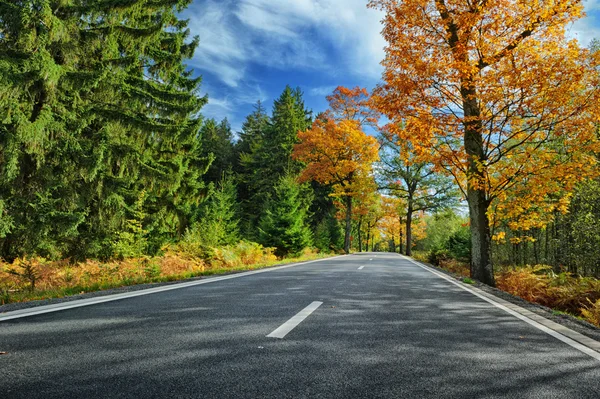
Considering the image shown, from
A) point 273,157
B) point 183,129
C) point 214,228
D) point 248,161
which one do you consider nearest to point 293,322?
point 214,228

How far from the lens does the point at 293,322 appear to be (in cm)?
392

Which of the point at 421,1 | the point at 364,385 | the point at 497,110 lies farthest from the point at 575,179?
the point at 364,385

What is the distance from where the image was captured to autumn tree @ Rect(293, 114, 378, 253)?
29.2m

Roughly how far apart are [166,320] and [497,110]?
10289mm

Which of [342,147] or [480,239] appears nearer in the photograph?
[480,239]

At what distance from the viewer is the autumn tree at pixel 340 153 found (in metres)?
29.2

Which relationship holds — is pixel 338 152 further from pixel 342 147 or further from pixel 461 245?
pixel 461 245

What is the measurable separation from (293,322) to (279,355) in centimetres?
113

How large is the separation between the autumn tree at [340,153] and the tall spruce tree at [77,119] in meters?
15.6

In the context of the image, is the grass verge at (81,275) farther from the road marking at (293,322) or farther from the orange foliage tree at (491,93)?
the orange foliage tree at (491,93)

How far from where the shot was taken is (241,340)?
3188 mm

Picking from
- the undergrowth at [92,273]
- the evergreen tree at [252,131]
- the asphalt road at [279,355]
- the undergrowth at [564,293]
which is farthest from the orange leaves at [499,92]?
the evergreen tree at [252,131]

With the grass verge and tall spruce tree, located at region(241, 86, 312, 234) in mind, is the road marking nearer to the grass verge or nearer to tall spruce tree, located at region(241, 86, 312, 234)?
the grass verge

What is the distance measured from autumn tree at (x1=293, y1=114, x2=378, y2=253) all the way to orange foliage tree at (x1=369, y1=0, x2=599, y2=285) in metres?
17.2
